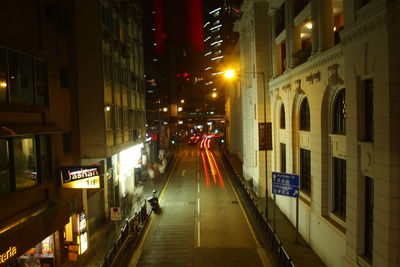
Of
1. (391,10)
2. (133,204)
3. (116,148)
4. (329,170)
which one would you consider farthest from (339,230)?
(133,204)

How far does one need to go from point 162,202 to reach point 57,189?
12589 mm

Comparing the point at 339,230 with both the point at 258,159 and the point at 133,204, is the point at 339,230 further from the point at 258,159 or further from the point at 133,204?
the point at 133,204

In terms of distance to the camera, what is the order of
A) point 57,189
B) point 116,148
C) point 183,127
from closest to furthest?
point 57,189
point 116,148
point 183,127

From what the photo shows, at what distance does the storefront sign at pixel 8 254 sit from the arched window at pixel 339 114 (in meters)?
13.2

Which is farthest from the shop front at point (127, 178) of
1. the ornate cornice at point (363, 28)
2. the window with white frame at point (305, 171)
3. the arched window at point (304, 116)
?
the ornate cornice at point (363, 28)

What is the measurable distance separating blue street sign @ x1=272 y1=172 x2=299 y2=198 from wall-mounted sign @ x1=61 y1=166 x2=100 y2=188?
862cm

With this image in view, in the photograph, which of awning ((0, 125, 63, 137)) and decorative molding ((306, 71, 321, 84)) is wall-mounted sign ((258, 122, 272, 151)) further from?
awning ((0, 125, 63, 137))

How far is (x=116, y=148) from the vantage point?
68.9 ft

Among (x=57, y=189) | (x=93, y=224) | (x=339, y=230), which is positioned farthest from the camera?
(x=93, y=224)

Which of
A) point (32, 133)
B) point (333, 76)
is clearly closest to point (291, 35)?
point (333, 76)

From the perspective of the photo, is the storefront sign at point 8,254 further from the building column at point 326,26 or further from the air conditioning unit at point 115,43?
the air conditioning unit at point 115,43

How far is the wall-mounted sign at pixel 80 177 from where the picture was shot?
13430mm

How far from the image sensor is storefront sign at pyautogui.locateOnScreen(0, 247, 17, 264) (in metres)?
8.95

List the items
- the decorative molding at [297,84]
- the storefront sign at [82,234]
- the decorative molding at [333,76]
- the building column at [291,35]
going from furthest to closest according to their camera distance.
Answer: the building column at [291,35] → the decorative molding at [297,84] → the storefront sign at [82,234] → the decorative molding at [333,76]
